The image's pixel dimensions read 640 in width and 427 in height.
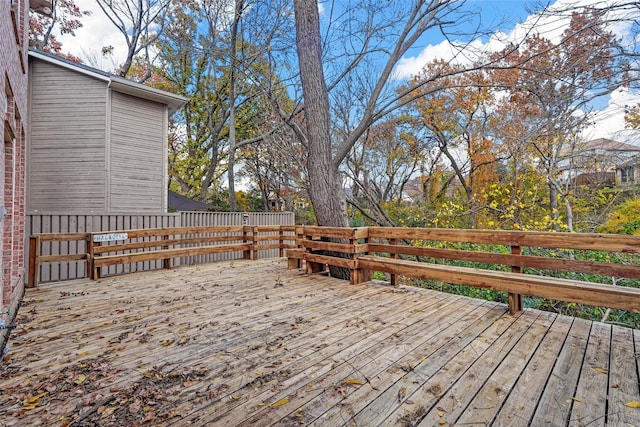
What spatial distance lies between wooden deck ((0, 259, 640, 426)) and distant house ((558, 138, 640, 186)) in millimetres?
4474

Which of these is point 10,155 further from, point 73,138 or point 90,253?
point 73,138

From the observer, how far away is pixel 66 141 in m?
7.83

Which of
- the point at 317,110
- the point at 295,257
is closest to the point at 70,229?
the point at 295,257

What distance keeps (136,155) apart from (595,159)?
10.6 m

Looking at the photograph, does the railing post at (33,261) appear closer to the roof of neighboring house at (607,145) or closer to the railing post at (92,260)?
the railing post at (92,260)

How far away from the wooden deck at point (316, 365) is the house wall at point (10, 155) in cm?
38

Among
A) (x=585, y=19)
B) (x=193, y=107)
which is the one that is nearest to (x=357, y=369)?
(x=585, y=19)

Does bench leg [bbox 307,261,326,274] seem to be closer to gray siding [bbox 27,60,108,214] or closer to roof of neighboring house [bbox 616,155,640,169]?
gray siding [bbox 27,60,108,214]

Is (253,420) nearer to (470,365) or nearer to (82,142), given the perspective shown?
(470,365)

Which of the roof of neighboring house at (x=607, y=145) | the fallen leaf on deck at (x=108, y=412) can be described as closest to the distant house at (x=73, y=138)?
the fallen leaf on deck at (x=108, y=412)

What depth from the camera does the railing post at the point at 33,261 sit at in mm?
4883

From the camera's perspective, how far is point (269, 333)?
9.46ft

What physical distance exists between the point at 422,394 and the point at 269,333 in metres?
1.45

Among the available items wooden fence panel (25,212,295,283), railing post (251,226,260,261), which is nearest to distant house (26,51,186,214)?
wooden fence panel (25,212,295,283)
